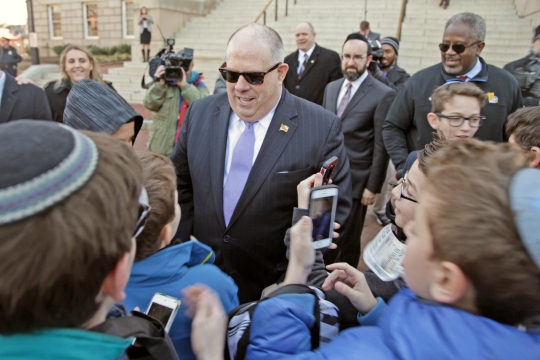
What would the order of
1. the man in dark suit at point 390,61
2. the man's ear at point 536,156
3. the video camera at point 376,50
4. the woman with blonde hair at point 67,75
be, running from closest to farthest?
the man's ear at point 536,156 < the woman with blonde hair at point 67,75 < the video camera at point 376,50 < the man in dark suit at point 390,61

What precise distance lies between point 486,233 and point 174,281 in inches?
35.3

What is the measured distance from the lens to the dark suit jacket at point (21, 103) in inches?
132

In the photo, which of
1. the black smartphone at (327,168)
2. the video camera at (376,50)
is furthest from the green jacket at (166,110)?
the black smartphone at (327,168)

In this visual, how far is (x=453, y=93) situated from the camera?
276 centimetres

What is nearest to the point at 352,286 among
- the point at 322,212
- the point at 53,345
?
the point at 322,212

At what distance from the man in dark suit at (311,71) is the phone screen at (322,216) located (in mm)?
4428

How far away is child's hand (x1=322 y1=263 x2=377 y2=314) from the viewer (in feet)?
4.76

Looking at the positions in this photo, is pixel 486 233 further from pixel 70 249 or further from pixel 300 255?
pixel 70 249

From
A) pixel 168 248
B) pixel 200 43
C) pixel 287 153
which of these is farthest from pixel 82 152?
pixel 200 43

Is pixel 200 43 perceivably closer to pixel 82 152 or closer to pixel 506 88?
pixel 506 88

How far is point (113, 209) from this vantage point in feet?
2.45

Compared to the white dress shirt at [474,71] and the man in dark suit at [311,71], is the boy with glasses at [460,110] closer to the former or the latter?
the white dress shirt at [474,71]

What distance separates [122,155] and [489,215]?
75cm

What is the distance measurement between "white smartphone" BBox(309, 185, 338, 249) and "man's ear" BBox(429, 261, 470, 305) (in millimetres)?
602
